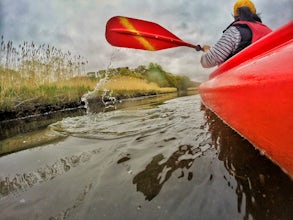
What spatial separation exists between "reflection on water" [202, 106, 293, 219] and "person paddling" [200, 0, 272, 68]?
1.51 meters

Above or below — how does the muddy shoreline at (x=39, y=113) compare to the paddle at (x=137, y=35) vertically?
below

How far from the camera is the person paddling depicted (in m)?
2.70

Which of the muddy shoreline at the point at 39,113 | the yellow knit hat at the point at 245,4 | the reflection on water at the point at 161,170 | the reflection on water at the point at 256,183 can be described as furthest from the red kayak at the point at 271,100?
the muddy shoreline at the point at 39,113

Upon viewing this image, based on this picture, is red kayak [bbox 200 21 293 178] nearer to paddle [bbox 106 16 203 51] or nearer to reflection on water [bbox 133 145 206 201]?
reflection on water [bbox 133 145 206 201]

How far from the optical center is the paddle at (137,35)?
4.19m

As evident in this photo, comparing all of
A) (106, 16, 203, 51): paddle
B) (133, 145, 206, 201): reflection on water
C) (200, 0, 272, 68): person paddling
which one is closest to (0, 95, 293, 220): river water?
(133, 145, 206, 201): reflection on water

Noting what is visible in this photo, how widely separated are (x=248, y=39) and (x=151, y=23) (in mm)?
2042

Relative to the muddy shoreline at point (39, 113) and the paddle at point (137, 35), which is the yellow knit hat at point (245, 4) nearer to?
the paddle at point (137, 35)

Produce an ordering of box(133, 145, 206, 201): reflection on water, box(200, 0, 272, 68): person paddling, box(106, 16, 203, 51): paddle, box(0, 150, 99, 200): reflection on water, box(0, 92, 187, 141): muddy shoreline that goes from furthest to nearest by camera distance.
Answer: box(0, 92, 187, 141): muddy shoreline → box(106, 16, 203, 51): paddle → box(200, 0, 272, 68): person paddling → box(0, 150, 99, 200): reflection on water → box(133, 145, 206, 201): reflection on water

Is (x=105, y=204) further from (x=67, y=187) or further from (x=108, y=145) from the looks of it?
(x=108, y=145)

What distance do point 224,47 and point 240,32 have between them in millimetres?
300

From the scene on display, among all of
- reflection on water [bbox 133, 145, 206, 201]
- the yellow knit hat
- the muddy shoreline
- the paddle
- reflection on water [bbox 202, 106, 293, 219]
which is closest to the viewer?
reflection on water [bbox 202, 106, 293, 219]

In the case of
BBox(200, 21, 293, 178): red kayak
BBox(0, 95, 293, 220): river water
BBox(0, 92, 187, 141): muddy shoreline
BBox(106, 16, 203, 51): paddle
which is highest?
BBox(106, 16, 203, 51): paddle

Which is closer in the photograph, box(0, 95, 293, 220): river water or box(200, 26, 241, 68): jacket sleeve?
box(0, 95, 293, 220): river water
